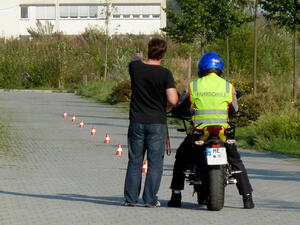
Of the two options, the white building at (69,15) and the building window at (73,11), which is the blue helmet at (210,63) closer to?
the white building at (69,15)

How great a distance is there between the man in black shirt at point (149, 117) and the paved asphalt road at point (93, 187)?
10.4 inches

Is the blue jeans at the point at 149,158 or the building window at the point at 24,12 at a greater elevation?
the building window at the point at 24,12

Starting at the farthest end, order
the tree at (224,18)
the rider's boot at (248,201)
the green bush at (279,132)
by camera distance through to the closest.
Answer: the tree at (224,18)
the green bush at (279,132)
the rider's boot at (248,201)

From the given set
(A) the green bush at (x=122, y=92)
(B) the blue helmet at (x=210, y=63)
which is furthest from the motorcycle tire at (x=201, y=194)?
(A) the green bush at (x=122, y=92)

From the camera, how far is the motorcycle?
853 centimetres

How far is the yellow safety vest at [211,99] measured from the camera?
345 inches

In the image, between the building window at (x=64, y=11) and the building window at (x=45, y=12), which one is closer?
the building window at (x=45, y=12)

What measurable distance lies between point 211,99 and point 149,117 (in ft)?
2.48

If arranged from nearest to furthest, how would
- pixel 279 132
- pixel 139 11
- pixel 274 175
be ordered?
pixel 274 175 < pixel 279 132 < pixel 139 11

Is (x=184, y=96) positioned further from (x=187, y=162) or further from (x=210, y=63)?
(x=187, y=162)

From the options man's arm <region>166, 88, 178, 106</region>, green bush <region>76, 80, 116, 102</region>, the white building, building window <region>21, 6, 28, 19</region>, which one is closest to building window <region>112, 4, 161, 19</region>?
the white building

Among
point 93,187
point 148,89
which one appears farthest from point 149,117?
point 93,187

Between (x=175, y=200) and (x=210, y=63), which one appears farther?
(x=175, y=200)

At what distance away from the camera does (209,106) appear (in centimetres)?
877
